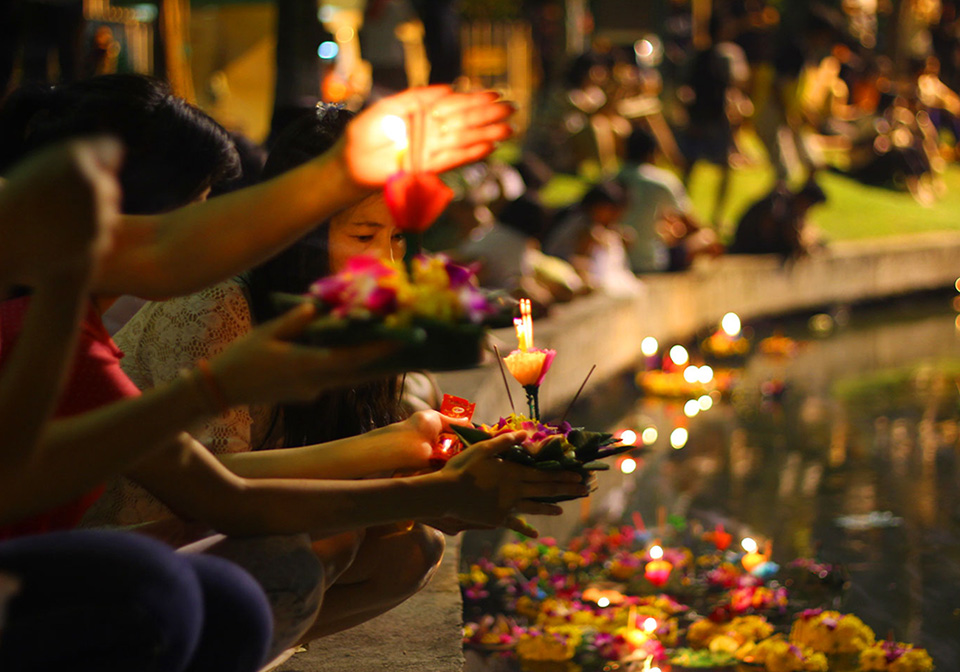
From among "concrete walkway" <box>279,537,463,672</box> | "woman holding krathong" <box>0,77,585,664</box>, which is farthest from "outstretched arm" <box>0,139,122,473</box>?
"concrete walkway" <box>279,537,463,672</box>

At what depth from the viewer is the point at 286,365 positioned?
1805 millimetres

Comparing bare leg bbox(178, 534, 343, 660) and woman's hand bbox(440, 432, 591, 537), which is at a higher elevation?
woman's hand bbox(440, 432, 591, 537)

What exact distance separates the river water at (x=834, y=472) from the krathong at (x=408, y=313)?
2526mm

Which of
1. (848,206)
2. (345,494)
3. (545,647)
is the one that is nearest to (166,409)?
(345,494)

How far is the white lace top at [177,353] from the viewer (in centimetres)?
264

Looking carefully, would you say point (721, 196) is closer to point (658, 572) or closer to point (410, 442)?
point (658, 572)

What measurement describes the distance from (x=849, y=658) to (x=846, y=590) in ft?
2.20

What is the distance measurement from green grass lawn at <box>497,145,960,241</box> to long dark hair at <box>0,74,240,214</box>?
10014 millimetres

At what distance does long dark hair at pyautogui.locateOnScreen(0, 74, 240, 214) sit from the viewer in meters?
2.57

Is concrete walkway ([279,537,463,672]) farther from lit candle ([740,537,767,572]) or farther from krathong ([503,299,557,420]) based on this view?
lit candle ([740,537,767,572])

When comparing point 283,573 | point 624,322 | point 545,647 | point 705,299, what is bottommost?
point 705,299

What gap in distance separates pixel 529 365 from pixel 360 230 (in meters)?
0.44

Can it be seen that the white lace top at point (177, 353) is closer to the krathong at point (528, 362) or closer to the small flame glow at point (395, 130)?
the krathong at point (528, 362)

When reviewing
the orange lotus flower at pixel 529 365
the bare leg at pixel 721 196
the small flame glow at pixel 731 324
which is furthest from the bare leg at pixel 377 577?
the bare leg at pixel 721 196
